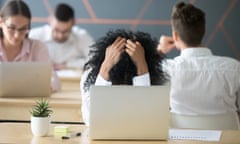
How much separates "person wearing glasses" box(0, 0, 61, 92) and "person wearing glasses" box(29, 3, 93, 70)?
133 centimetres

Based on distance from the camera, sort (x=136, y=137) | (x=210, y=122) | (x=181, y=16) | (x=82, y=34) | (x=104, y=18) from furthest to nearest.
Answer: (x=104, y=18) < (x=82, y=34) < (x=181, y=16) < (x=210, y=122) < (x=136, y=137)

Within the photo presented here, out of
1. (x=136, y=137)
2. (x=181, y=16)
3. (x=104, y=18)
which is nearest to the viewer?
(x=136, y=137)

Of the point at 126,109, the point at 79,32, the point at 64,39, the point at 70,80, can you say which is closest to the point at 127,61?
the point at 126,109

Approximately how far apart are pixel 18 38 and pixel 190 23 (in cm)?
118

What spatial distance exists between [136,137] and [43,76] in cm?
122

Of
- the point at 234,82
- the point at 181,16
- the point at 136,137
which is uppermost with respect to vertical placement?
the point at 181,16

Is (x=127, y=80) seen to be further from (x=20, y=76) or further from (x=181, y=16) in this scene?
(x=20, y=76)

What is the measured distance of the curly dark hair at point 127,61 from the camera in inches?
97.0

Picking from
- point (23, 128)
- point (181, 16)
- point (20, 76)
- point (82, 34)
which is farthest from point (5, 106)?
point (82, 34)

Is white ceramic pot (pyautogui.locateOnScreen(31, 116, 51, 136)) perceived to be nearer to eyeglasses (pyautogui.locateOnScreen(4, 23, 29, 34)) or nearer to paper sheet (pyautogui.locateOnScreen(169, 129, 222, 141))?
paper sheet (pyautogui.locateOnScreen(169, 129, 222, 141))

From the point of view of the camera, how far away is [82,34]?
5.51m

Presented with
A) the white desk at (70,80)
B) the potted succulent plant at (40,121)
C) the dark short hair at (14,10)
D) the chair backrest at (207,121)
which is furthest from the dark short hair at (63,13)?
the potted succulent plant at (40,121)

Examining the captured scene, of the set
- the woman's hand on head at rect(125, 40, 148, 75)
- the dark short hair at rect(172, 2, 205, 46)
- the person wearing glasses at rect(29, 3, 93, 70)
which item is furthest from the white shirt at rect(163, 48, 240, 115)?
the person wearing glasses at rect(29, 3, 93, 70)

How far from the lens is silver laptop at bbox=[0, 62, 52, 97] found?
3098 mm
